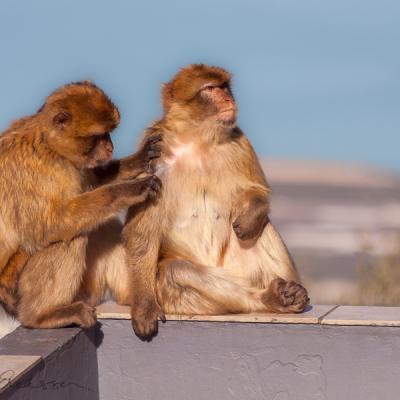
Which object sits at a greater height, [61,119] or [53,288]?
[61,119]

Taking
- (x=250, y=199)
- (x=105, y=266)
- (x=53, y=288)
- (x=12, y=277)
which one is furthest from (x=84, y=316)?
(x=250, y=199)

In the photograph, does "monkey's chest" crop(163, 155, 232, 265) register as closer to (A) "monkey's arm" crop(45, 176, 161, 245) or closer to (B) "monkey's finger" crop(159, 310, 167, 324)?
(A) "monkey's arm" crop(45, 176, 161, 245)

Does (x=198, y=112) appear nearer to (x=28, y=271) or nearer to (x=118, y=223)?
(x=118, y=223)

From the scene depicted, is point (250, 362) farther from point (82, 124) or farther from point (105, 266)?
point (82, 124)

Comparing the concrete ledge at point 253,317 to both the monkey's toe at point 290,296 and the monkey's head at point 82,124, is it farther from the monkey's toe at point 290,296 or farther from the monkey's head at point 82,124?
the monkey's head at point 82,124

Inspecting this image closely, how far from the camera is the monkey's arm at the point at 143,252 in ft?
19.7

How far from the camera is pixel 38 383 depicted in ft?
16.9

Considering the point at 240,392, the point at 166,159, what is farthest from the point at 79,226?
the point at 240,392

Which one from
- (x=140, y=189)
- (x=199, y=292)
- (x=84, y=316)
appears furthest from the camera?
(x=199, y=292)

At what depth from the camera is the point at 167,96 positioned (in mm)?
6371

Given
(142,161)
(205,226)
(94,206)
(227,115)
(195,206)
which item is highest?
(227,115)

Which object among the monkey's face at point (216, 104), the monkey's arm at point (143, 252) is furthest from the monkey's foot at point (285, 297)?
the monkey's face at point (216, 104)

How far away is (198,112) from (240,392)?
4.46 ft

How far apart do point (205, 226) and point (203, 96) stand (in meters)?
0.63
